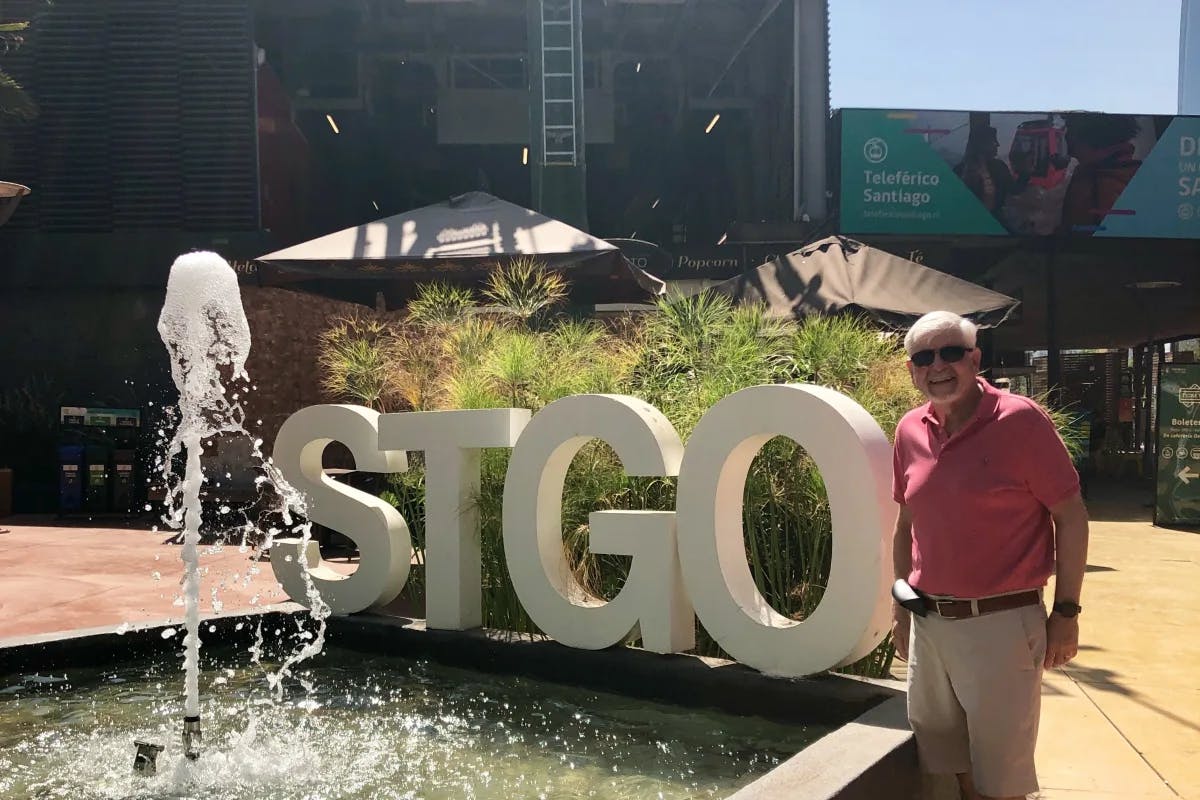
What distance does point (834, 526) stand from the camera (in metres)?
3.33

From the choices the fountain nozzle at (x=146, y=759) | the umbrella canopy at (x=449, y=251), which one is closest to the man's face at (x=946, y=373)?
the fountain nozzle at (x=146, y=759)

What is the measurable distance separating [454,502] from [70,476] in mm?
6826

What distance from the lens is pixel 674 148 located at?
17.4 metres

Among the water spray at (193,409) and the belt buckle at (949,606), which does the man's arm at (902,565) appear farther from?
the water spray at (193,409)

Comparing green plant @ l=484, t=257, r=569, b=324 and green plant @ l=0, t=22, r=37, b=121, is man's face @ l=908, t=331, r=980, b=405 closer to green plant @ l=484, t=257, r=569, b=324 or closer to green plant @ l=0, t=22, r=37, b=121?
green plant @ l=484, t=257, r=569, b=324

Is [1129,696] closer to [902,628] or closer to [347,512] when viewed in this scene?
[902,628]

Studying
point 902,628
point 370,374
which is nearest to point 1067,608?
point 902,628

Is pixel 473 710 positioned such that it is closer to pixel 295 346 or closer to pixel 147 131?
pixel 295 346

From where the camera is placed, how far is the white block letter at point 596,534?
374 cm

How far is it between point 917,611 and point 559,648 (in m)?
1.78

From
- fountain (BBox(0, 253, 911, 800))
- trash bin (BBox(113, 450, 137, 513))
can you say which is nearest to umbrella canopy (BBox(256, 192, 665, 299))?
trash bin (BBox(113, 450, 137, 513))

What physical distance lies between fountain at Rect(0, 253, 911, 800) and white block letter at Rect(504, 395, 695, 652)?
0.11 metres

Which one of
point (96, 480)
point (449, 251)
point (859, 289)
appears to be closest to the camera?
point (859, 289)

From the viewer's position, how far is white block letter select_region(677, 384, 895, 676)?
3246 mm
